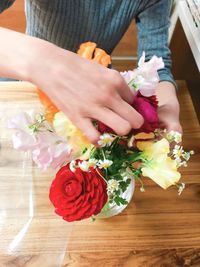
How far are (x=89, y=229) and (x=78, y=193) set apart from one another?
21 centimetres

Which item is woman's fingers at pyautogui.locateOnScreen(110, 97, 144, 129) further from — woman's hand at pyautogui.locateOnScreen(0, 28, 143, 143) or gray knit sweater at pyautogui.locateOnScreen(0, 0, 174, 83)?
gray knit sweater at pyautogui.locateOnScreen(0, 0, 174, 83)

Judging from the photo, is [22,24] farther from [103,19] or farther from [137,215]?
[137,215]

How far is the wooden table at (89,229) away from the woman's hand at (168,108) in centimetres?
16

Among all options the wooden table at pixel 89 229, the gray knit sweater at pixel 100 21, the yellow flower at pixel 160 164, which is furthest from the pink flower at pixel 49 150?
the gray knit sweater at pixel 100 21

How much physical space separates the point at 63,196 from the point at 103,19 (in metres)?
0.49

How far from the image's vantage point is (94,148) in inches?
18.5

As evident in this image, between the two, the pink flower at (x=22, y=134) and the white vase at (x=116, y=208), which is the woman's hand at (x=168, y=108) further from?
the pink flower at (x=22, y=134)

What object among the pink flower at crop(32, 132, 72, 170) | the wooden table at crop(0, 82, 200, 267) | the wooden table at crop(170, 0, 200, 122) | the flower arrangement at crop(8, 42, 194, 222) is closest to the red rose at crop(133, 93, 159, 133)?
the flower arrangement at crop(8, 42, 194, 222)

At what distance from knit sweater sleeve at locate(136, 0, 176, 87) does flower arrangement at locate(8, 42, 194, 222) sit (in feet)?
1.17

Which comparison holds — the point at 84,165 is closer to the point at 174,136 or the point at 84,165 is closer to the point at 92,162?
the point at 92,162

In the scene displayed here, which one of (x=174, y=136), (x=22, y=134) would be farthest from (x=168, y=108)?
(x=22, y=134)

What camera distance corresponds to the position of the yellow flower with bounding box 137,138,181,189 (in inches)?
17.3

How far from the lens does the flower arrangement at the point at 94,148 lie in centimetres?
45

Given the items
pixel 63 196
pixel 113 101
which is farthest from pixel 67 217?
pixel 113 101
